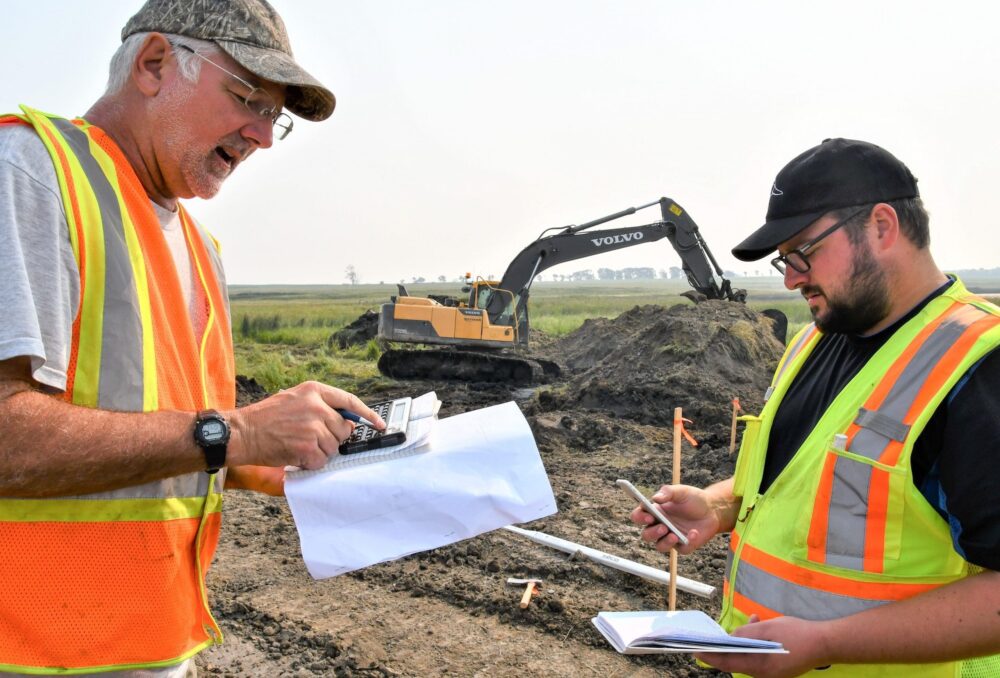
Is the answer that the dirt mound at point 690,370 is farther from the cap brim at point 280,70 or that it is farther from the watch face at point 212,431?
the watch face at point 212,431

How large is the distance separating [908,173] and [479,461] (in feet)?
4.77

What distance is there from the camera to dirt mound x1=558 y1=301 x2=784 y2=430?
1136 cm

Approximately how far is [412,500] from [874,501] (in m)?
1.12

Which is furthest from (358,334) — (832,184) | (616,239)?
(832,184)

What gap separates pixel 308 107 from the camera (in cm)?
216

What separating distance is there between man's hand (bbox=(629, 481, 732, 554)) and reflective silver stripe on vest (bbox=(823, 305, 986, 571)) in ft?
2.01

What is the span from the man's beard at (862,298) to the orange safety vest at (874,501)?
10 centimetres

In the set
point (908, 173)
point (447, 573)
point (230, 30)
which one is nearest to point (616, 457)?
point (447, 573)

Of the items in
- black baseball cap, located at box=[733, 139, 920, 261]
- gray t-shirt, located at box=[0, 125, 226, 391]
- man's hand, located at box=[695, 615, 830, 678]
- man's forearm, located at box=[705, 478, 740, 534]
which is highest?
black baseball cap, located at box=[733, 139, 920, 261]

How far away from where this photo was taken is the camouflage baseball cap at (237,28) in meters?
1.77

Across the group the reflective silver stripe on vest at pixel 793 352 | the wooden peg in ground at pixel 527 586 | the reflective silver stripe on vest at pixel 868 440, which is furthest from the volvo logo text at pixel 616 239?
the reflective silver stripe on vest at pixel 868 440

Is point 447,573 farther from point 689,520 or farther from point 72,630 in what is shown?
point 72,630

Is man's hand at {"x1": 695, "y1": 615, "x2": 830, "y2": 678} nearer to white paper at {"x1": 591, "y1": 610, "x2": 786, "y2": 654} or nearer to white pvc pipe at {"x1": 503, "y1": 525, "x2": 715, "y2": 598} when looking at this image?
white paper at {"x1": 591, "y1": 610, "x2": 786, "y2": 654}

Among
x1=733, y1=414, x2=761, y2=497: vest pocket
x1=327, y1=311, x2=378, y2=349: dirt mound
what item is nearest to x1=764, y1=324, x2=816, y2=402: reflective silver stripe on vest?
x1=733, y1=414, x2=761, y2=497: vest pocket
